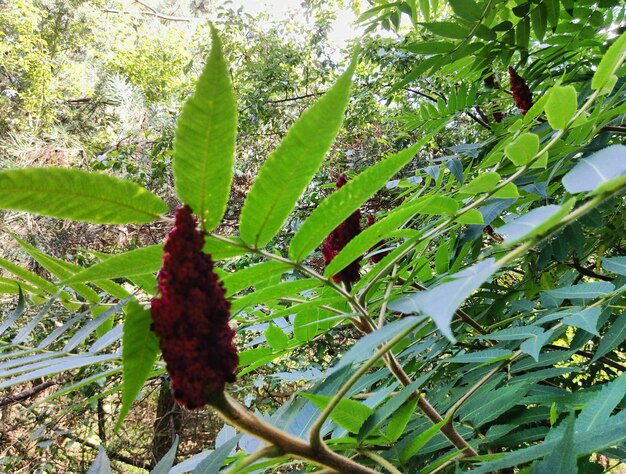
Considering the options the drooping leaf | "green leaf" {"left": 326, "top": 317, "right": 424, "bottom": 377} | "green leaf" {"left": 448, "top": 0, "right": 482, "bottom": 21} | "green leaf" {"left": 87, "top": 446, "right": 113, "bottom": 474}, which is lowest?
"green leaf" {"left": 326, "top": 317, "right": 424, "bottom": 377}

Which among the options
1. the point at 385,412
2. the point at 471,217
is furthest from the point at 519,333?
the point at 385,412

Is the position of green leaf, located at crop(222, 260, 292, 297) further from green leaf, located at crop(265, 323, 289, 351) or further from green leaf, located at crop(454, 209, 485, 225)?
green leaf, located at crop(454, 209, 485, 225)

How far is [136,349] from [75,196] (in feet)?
0.58

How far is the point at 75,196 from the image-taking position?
452mm

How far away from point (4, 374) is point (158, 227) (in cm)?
556

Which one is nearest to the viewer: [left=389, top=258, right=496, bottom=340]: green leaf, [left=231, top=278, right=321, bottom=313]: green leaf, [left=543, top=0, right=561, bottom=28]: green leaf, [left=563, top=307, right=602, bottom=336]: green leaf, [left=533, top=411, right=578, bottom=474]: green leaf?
[left=389, top=258, right=496, bottom=340]: green leaf

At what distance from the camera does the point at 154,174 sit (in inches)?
207

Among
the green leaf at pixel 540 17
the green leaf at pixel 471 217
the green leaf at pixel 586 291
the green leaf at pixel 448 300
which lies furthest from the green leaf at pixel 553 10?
the green leaf at pixel 448 300

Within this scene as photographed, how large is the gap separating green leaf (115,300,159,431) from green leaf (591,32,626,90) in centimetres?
84

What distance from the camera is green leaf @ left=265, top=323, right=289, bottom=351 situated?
3.12 feet

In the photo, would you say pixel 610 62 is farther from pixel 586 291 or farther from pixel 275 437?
pixel 275 437

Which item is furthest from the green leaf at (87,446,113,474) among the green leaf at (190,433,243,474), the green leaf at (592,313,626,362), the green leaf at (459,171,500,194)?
the green leaf at (592,313,626,362)

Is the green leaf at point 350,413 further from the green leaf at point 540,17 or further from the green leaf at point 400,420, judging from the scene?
the green leaf at point 540,17

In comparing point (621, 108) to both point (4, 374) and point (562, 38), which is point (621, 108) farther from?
point (4, 374)
